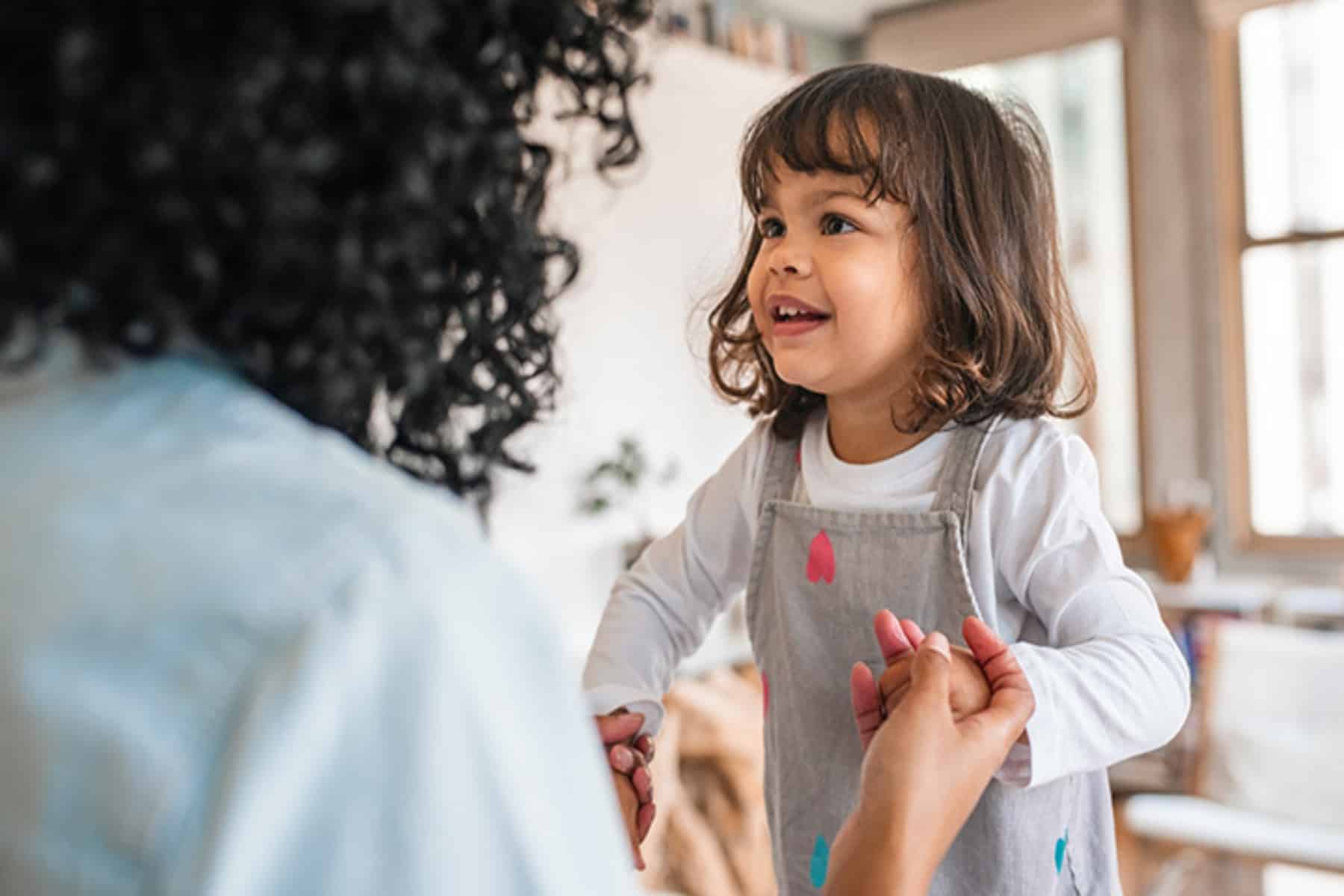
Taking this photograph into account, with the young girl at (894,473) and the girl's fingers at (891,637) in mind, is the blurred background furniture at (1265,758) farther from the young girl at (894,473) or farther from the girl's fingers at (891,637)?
the girl's fingers at (891,637)

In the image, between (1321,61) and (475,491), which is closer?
(475,491)

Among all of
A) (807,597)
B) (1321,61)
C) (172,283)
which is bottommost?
(807,597)

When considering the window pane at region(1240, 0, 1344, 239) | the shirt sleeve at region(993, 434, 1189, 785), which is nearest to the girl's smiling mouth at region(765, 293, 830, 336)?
the shirt sleeve at region(993, 434, 1189, 785)

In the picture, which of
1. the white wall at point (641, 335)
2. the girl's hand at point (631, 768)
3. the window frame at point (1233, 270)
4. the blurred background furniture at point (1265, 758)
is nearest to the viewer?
the girl's hand at point (631, 768)

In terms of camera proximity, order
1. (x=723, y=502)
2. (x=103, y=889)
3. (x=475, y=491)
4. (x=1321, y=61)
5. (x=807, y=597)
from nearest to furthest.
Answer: (x=103, y=889), (x=475, y=491), (x=807, y=597), (x=723, y=502), (x=1321, y=61)

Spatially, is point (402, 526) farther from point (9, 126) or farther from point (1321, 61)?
point (1321, 61)

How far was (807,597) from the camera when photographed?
41.4 inches

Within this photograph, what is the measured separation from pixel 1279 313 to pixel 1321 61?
91cm

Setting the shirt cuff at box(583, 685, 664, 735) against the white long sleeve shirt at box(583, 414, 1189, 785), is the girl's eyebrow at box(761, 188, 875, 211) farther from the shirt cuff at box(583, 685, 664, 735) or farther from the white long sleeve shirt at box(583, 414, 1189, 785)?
the shirt cuff at box(583, 685, 664, 735)

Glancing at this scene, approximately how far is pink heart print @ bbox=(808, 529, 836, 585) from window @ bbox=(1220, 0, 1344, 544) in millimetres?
3888

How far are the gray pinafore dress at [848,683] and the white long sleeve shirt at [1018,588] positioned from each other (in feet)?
0.08

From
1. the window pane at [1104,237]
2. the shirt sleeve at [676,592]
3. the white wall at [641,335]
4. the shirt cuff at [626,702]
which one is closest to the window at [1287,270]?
the window pane at [1104,237]

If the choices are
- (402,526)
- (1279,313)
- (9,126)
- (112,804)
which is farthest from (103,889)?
(1279,313)

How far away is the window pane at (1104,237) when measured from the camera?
4.63 metres
